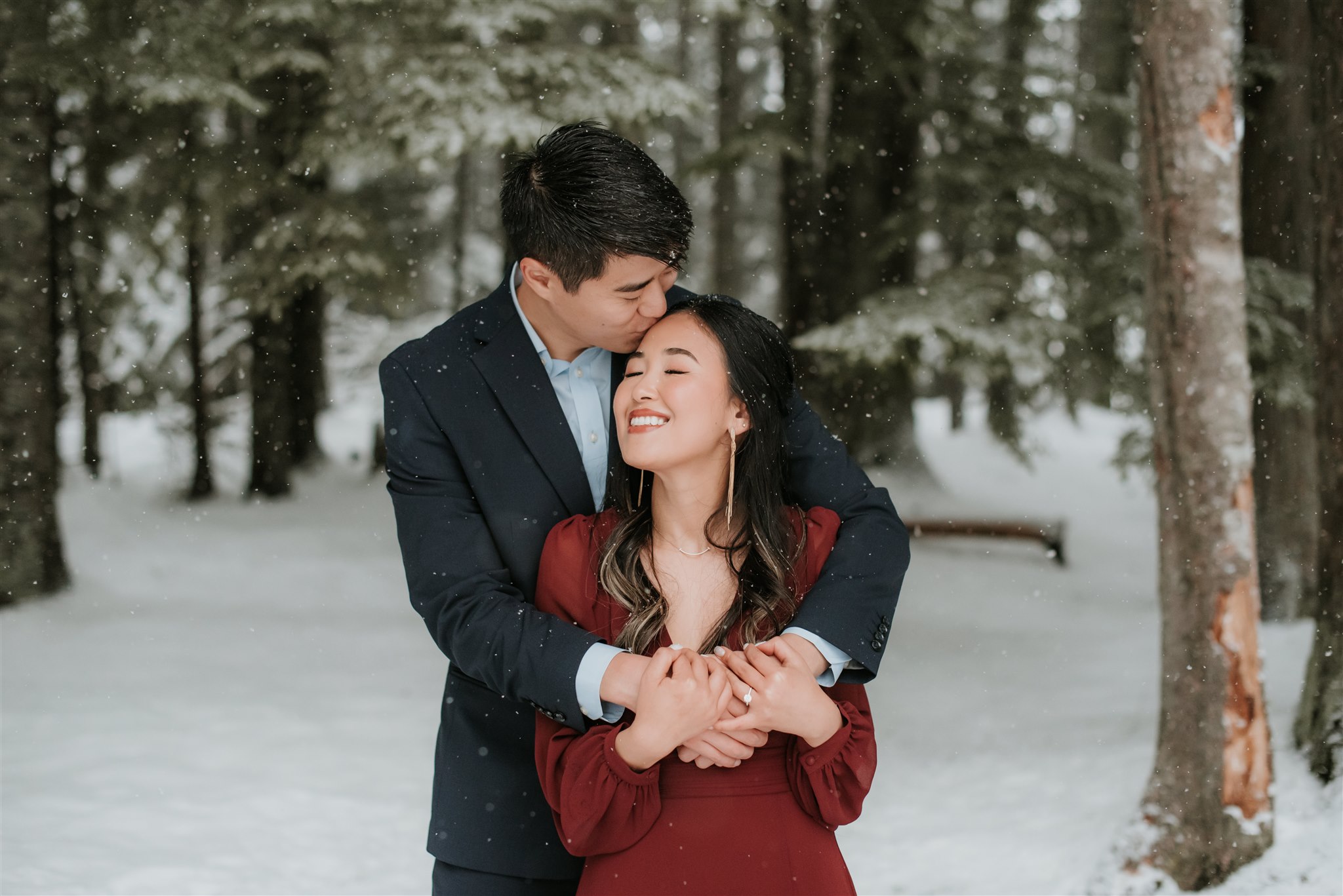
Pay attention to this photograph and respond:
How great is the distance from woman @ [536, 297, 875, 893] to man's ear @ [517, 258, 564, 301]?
0.23m

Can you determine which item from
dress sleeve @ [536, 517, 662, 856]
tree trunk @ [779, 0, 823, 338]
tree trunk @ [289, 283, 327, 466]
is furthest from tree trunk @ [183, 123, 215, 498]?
dress sleeve @ [536, 517, 662, 856]

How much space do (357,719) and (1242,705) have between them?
17.5 ft

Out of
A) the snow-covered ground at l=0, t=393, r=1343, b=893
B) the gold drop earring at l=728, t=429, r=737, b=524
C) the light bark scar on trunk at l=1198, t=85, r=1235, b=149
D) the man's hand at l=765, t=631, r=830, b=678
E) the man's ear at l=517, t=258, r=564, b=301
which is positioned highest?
the light bark scar on trunk at l=1198, t=85, r=1235, b=149

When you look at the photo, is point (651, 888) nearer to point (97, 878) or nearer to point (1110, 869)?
point (1110, 869)

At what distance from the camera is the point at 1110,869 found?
447 centimetres

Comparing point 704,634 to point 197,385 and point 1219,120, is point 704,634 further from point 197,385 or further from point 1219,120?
point 197,385

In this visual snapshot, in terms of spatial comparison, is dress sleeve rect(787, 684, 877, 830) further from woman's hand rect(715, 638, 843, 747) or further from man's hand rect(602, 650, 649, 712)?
man's hand rect(602, 650, 649, 712)

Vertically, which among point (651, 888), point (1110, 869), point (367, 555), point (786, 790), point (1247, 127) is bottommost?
point (367, 555)

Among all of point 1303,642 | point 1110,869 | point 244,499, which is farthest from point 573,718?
point 244,499

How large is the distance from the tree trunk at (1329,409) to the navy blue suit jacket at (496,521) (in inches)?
130

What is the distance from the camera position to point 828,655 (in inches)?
84.0

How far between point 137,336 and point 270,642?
13183 mm

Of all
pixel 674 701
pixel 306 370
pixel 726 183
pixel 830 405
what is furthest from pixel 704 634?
pixel 726 183

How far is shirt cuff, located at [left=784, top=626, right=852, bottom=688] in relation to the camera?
6.97 ft
